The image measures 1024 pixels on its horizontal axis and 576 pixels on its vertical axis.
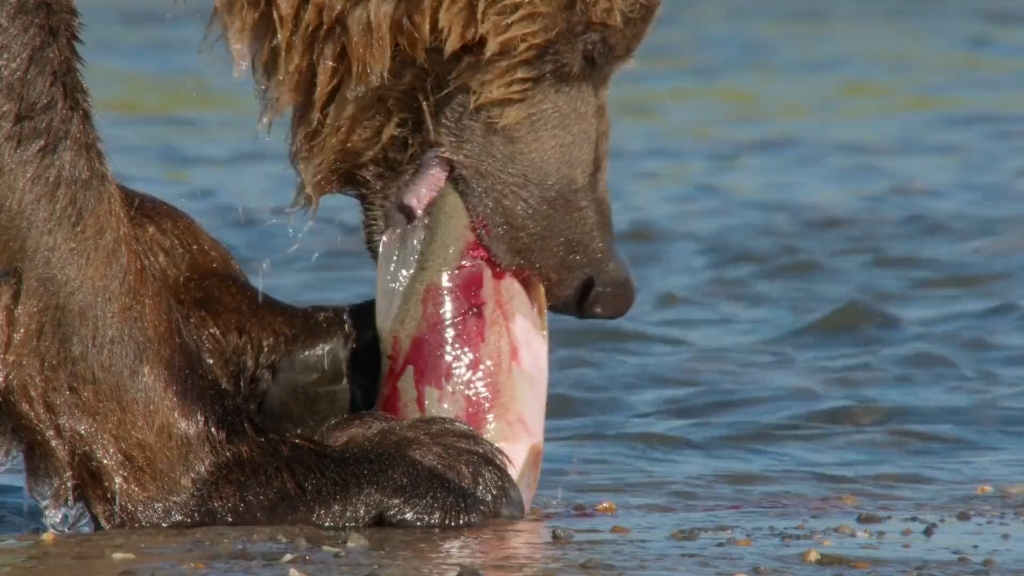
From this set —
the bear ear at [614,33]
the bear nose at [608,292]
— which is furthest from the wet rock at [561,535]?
the bear ear at [614,33]

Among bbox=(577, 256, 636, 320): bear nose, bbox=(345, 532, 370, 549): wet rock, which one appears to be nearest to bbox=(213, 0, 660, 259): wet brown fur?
bbox=(577, 256, 636, 320): bear nose

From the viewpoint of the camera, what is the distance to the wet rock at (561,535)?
5.11m

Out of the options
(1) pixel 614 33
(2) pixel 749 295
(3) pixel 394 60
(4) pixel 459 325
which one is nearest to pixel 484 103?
(3) pixel 394 60

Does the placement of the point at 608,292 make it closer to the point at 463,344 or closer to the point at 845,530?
the point at 463,344

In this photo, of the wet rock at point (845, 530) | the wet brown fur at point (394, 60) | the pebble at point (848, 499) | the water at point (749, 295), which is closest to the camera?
the water at point (749, 295)

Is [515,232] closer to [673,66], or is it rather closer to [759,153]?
[759,153]

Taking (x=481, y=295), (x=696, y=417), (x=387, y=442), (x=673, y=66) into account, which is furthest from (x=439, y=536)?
(x=673, y=66)

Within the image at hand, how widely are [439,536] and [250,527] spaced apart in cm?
45

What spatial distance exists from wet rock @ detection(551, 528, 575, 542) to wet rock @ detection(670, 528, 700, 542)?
0.81 feet

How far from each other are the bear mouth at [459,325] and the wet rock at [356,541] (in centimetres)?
52

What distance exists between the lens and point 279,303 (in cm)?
585

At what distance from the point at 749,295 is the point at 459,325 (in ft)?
10.8

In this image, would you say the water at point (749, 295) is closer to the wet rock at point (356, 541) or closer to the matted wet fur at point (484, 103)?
the wet rock at point (356, 541)

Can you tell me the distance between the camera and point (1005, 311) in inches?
320
